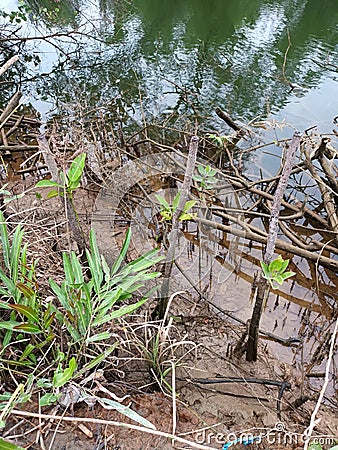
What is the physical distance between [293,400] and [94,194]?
1934 millimetres

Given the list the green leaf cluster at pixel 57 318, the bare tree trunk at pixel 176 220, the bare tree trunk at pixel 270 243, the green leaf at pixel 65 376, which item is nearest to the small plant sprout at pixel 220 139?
the bare tree trunk at pixel 270 243

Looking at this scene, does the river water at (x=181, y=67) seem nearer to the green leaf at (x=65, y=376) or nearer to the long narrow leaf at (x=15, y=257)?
the long narrow leaf at (x=15, y=257)

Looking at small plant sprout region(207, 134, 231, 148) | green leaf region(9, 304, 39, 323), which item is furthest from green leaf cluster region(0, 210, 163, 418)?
small plant sprout region(207, 134, 231, 148)

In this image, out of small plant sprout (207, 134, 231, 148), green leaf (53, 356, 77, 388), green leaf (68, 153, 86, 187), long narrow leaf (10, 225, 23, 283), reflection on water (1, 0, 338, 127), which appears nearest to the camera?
green leaf (53, 356, 77, 388)

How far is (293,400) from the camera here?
1552mm

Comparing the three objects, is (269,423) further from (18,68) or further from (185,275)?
(18,68)

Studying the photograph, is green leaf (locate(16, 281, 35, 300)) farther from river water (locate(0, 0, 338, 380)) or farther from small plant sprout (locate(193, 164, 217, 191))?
river water (locate(0, 0, 338, 380))

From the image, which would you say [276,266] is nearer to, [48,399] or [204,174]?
[48,399]

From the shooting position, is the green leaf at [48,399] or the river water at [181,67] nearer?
the green leaf at [48,399]

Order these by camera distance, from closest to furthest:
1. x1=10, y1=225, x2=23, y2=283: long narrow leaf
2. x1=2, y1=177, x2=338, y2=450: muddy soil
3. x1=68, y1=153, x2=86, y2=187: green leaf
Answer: x1=2, y1=177, x2=338, y2=450: muddy soil
x1=10, y1=225, x2=23, y2=283: long narrow leaf
x1=68, y1=153, x2=86, y2=187: green leaf

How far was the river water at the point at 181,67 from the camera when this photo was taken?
4.20m

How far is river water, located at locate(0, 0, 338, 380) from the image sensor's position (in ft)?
13.8

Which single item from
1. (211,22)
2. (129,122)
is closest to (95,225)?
A: (129,122)

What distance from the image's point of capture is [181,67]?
17.1 ft
